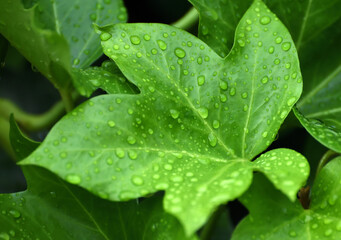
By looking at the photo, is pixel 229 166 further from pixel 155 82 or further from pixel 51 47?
pixel 51 47

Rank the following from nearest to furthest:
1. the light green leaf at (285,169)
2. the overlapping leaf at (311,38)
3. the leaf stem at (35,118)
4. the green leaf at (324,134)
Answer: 1. the light green leaf at (285,169)
2. the green leaf at (324,134)
3. the overlapping leaf at (311,38)
4. the leaf stem at (35,118)

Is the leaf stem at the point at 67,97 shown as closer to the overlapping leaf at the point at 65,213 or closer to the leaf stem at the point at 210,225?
the overlapping leaf at the point at 65,213

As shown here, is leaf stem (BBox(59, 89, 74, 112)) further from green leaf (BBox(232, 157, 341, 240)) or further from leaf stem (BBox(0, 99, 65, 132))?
green leaf (BBox(232, 157, 341, 240))

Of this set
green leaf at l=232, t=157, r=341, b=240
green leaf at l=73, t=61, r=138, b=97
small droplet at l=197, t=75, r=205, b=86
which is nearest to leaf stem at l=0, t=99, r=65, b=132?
green leaf at l=73, t=61, r=138, b=97

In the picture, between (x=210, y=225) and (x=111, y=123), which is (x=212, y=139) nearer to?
(x=111, y=123)

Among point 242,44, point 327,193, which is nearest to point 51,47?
point 242,44

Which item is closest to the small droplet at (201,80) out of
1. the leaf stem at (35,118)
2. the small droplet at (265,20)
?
the small droplet at (265,20)

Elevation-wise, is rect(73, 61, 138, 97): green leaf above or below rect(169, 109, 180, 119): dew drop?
above
